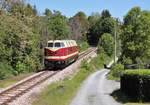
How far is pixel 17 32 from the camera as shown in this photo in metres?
41.5

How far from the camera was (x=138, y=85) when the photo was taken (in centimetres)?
2633

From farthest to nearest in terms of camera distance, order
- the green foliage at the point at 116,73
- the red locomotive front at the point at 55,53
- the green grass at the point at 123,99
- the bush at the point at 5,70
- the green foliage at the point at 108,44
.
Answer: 1. the green foliage at the point at 108,44
2. the red locomotive front at the point at 55,53
3. the green foliage at the point at 116,73
4. the bush at the point at 5,70
5. the green grass at the point at 123,99

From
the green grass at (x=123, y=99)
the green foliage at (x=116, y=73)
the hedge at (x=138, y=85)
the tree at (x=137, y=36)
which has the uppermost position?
the tree at (x=137, y=36)

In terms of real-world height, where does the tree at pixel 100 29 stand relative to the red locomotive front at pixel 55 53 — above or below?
above

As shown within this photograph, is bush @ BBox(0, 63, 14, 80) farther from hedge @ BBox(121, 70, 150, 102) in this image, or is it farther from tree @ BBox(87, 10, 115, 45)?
tree @ BBox(87, 10, 115, 45)

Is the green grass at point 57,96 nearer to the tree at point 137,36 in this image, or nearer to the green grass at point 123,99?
the green grass at point 123,99

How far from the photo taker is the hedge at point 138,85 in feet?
83.9

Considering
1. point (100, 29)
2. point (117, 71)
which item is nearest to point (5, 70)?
point (117, 71)

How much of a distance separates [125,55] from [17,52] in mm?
17663

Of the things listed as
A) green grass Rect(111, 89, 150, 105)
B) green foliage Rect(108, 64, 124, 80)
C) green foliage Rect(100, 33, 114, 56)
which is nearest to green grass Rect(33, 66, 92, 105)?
green grass Rect(111, 89, 150, 105)

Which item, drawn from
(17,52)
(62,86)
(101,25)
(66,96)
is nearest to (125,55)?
(17,52)

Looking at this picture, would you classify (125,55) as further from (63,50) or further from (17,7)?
(17,7)

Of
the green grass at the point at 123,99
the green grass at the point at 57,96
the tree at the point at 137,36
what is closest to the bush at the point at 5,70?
the green grass at the point at 57,96

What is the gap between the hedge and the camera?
25562 millimetres
